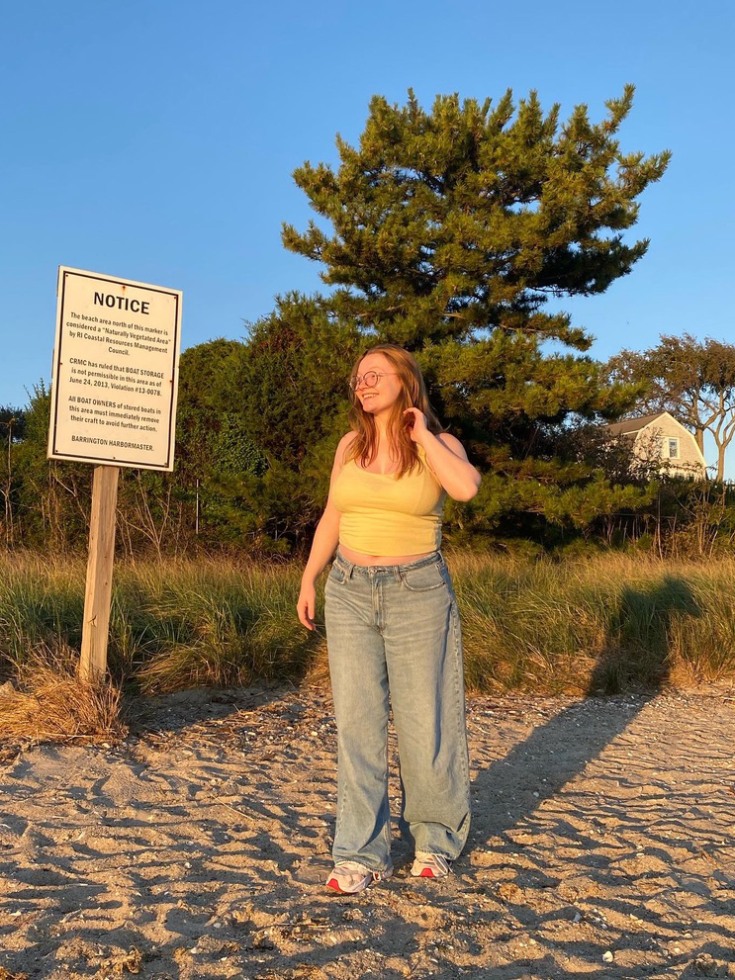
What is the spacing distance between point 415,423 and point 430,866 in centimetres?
165

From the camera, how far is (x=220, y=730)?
5703 mm

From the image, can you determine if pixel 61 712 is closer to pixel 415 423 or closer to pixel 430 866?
pixel 430 866

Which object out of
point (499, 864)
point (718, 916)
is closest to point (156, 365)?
point (499, 864)

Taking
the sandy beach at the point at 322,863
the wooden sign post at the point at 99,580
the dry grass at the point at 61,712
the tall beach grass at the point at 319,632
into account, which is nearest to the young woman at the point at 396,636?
the sandy beach at the point at 322,863

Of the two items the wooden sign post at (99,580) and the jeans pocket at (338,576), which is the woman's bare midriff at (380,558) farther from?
the wooden sign post at (99,580)

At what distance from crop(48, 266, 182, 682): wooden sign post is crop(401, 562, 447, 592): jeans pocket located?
271cm

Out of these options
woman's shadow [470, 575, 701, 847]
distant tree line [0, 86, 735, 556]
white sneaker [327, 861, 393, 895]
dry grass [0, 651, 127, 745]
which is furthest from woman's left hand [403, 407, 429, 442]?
distant tree line [0, 86, 735, 556]

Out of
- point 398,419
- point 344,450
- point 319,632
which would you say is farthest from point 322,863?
point 319,632

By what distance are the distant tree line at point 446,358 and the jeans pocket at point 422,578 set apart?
9824 millimetres

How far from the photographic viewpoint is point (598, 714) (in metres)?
6.57

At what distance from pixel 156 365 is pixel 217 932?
11.8 ft

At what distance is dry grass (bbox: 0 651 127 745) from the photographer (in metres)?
5.16

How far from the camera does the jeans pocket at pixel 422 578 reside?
3289 millimetres

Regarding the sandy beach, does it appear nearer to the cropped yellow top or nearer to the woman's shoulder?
the cropped yellow top
